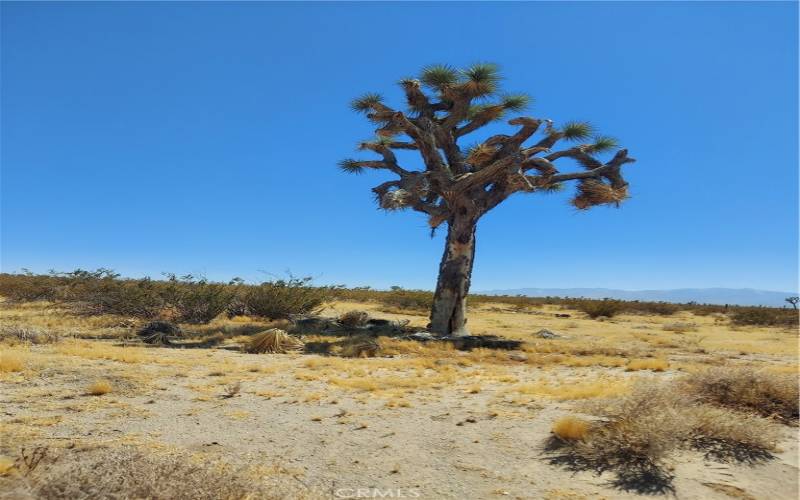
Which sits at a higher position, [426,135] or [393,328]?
[426,135]

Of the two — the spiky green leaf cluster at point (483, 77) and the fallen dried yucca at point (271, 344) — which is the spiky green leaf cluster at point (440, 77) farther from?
the fallen dried yucca at point (271, 344)

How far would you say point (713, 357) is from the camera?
12.0m

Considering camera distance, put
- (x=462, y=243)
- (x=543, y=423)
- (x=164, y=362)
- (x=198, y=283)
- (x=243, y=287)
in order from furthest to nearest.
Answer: (x=243, y=287)
(x=198, y=283)
(x=462, y=243)
(x=164, y=362)
(x=543, y=423)

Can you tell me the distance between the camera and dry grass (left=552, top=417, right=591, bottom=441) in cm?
462

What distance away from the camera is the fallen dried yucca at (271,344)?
10.8 metres

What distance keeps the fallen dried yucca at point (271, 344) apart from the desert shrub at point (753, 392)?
7.77 metres

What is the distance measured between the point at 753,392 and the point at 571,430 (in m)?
2.63

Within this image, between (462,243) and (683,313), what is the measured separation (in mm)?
26487

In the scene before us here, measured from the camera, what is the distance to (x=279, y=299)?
699 inches

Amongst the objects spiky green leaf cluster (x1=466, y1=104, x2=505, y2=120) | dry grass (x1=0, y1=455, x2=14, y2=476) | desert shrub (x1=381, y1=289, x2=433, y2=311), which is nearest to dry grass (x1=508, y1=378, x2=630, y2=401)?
dry grass (x1=0, y1=455, x2=14, y2=476)

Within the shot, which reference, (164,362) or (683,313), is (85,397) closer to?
(164,362)

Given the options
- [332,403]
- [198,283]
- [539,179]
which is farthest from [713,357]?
[198,283]

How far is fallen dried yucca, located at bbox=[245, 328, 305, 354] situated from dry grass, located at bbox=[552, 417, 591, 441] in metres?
7.33

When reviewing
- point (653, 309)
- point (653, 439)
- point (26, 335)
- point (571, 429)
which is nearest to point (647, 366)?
point (571, 429)
